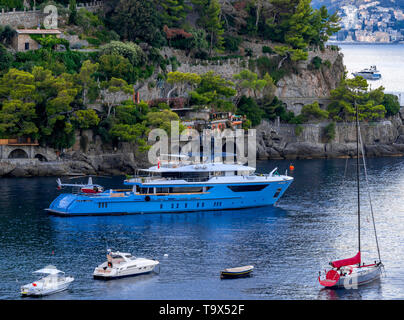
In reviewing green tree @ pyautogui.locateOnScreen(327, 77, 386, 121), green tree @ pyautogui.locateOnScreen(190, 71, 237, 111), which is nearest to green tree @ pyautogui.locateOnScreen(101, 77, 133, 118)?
green tree @ pyautogui.locateOnScreen(190, 71, 237, 111)

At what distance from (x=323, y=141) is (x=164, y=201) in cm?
5122

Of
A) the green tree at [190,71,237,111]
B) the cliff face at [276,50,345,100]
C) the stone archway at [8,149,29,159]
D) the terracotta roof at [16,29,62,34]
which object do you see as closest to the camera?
the stone archway at [8,149,29,159]

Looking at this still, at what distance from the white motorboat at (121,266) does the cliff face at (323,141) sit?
61174 mm

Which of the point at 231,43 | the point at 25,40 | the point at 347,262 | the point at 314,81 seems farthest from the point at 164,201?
the point at 314,81

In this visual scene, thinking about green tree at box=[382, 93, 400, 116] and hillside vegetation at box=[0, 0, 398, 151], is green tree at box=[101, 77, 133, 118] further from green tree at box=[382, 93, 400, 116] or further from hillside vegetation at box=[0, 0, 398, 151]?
green tree at box=[382, 93, 400, 116]

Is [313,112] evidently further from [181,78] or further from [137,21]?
[137,21]

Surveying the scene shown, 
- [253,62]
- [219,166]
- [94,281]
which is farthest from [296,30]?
[94,281]

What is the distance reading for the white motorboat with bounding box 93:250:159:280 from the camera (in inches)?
2576

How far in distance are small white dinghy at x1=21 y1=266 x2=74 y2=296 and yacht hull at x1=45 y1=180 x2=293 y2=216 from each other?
2306cm

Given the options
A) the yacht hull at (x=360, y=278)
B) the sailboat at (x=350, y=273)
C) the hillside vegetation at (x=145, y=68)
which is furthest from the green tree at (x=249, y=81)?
the yacht hull at (x=360, y=278)

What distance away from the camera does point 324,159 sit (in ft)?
421

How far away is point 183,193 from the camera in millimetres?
89562

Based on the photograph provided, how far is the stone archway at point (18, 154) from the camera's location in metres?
112

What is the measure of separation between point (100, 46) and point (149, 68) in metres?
7.20
